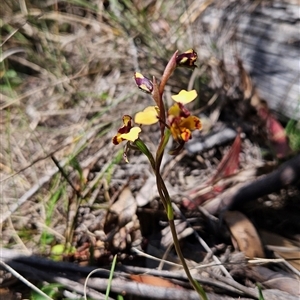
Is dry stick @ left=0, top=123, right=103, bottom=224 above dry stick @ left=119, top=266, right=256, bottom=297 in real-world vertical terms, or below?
above

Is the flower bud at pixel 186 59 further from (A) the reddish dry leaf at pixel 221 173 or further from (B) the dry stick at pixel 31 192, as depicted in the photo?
(B) the dry stick at pixel 31 192

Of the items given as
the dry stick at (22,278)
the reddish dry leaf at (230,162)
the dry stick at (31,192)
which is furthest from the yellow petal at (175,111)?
the dry stick at (31,192)

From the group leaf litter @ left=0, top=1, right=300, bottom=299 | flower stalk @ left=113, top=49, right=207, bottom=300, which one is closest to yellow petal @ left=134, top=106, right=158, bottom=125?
flower stalk @ left=113, top=49, right=207, bottom=300

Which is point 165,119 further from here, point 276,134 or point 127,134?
point 276,134

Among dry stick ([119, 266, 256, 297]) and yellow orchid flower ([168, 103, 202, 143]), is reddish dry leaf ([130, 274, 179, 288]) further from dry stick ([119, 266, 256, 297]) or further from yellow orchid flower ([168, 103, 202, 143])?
yellow orchid flower ([168, 103, 202, 143])

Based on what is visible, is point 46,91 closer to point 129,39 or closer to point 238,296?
point 129,39

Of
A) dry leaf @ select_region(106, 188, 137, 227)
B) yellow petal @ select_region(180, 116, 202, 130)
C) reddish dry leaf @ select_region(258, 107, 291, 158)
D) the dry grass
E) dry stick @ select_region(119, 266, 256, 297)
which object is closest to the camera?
yellow petal @ select_region(180, 116, 202, 130)

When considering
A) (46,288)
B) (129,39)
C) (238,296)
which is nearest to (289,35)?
(129,39)
